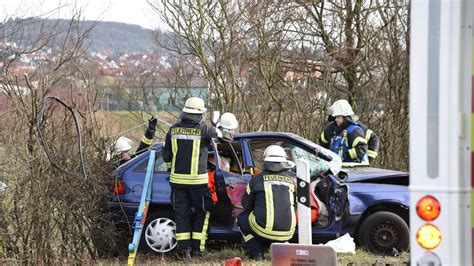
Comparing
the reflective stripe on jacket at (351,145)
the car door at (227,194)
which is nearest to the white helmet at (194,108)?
the car door at (227,194)

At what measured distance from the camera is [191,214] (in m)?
10.1

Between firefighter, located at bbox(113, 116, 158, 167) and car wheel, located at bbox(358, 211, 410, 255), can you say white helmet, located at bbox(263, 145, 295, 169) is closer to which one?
car wheel, located at bbox(358, 211, 410, 255)

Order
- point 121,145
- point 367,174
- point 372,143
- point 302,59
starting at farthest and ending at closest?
point 302,59
point 372,143
point 121,145
point 367,174

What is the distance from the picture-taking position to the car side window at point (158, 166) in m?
10.4

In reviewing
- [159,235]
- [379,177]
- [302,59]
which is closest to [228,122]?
[159,235]

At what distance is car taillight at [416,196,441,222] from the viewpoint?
438 cm

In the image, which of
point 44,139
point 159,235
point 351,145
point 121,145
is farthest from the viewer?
point 351,145

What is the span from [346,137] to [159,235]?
3082mm

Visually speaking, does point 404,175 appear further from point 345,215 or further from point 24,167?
point 24,167

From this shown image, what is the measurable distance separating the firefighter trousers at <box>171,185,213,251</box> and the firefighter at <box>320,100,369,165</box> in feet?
7.51

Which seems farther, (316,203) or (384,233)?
(384,233)

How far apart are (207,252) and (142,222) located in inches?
34.4

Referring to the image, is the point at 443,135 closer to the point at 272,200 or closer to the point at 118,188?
the point at 272,200

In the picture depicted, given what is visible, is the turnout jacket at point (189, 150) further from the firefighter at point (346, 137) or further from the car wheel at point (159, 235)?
the firefighter at point (346, 137)
